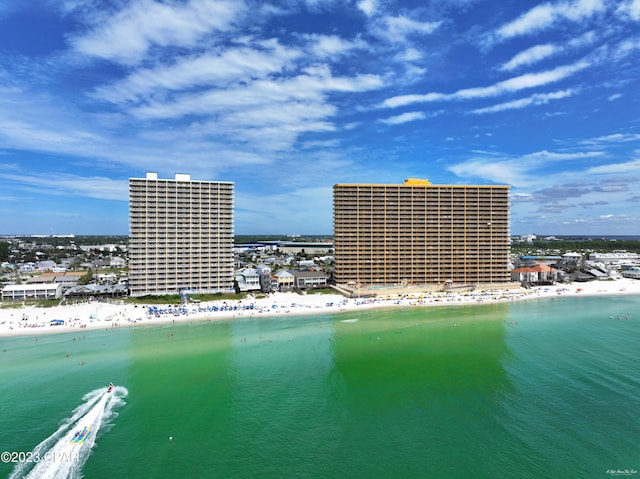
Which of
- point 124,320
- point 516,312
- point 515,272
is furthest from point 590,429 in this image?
point 515,272

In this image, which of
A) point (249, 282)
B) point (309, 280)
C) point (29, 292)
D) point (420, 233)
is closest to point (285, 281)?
point (309, 280)

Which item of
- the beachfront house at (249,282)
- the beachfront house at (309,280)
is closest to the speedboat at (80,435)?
the beachfront house at (249,282)

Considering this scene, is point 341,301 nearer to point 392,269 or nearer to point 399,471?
point 392,269

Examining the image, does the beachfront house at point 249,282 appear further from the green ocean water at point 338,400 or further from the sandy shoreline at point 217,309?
the green ocean water at point 338,400

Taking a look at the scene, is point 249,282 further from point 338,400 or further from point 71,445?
point 71,445

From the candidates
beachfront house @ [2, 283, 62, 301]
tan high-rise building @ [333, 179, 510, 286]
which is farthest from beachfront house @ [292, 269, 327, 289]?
beachfront house @ [2, 283, 62, 301]

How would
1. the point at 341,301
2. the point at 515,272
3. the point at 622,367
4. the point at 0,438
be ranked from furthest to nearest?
the point at 515,272, the point at 341,301, the point at 622,367, the point at 0,438

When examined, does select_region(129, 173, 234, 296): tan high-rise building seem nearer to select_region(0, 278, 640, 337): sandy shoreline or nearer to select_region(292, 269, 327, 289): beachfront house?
select_region(0, 278, 640, 337): sandy shoreline

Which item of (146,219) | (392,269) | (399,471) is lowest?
(399,471)
